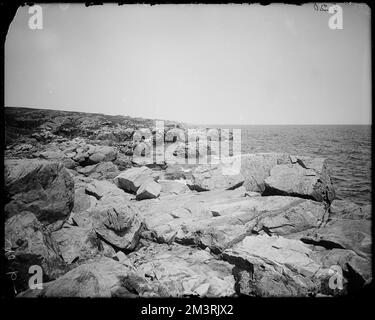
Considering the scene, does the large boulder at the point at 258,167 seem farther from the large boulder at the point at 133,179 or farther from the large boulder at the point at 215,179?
the large boulder at the point at 133,179

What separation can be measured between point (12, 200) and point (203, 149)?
10.00 metres

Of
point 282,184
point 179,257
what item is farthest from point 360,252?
point 179,257

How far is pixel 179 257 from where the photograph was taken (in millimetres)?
4809

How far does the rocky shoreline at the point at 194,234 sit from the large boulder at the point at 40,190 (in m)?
0.02

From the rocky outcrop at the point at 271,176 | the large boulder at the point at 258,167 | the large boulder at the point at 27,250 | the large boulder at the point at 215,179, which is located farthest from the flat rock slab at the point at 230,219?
the large boulder at the point at 27,250

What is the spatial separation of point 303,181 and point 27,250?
268 inches

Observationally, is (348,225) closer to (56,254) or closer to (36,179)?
(56,254)

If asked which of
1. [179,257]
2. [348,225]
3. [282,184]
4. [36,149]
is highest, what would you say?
[36,149]

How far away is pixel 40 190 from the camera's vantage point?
5.00 m

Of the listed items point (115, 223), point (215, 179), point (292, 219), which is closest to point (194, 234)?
point (115, 223)

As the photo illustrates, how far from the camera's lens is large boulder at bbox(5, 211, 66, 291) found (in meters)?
3.62

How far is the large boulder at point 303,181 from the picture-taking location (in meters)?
5.80

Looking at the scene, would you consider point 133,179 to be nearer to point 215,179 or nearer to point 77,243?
point 215,179

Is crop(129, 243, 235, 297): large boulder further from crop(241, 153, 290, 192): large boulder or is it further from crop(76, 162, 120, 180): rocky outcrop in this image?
crop(76, 162, 120, 180): rocky outcrop
